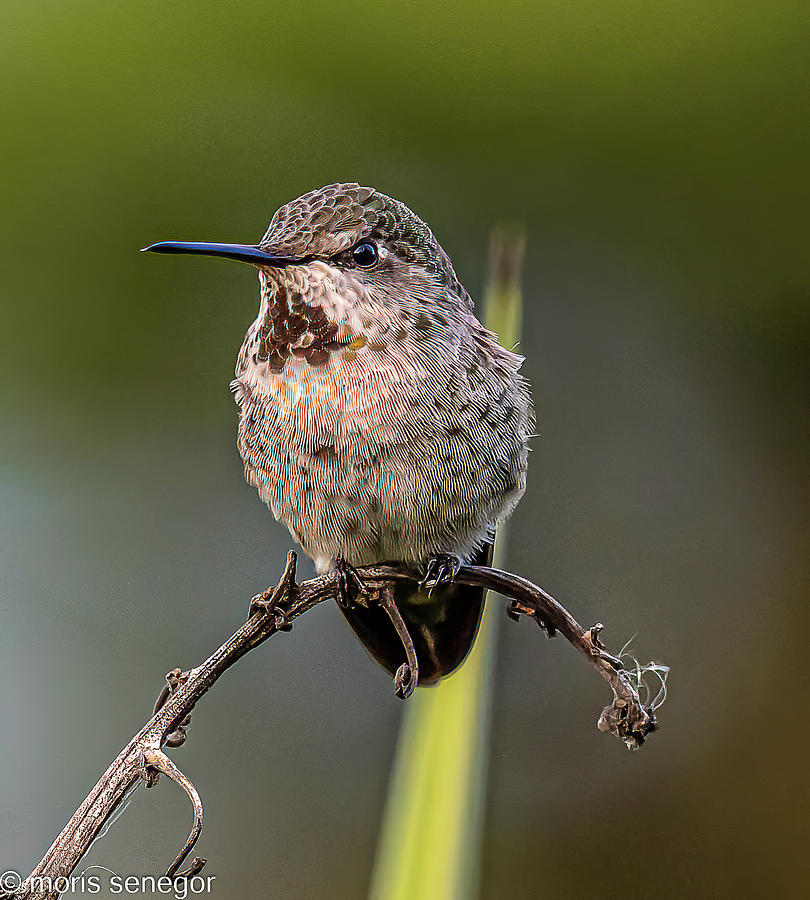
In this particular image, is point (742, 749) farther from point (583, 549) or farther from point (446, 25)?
point (446, 25)

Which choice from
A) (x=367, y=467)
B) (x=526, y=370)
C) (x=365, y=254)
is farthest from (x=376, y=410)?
(x=526, y=370)

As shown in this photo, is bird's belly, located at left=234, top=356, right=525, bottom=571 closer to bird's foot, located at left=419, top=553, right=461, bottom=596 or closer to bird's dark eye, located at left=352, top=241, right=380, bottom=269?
bird's foot, located at left=419, top=553, right=461, bottom=596

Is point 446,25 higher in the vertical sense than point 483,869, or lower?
higher

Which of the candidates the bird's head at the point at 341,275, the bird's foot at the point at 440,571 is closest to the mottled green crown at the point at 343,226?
the bird's head at the point at 341,275

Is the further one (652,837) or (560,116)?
(560,116)

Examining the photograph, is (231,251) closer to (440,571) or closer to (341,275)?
(341,275)

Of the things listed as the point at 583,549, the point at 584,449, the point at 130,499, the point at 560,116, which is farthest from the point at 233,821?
the point at 560,116
